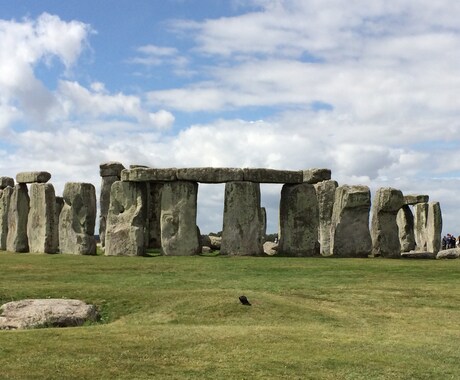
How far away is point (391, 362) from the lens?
41.3 feet

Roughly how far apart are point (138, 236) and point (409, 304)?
1440 cm

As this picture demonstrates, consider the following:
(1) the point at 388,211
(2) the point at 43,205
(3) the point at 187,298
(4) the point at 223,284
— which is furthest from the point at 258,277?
(2) the point at 43,205

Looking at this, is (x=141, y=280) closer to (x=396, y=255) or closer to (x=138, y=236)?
(x=138, y=236)

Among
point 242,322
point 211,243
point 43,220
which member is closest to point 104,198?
point 211,243

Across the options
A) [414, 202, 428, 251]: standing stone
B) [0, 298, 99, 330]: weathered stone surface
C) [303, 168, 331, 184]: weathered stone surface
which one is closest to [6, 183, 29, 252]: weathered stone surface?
[303, 168, 331, 184]: weathered stone surface

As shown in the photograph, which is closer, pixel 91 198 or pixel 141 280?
pixel 141 280

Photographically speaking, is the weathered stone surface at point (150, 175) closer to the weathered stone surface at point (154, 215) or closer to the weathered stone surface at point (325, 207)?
the weathered stone surface at point (154, 215)

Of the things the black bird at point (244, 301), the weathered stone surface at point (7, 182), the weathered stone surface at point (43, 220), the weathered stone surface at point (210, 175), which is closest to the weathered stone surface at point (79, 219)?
the weathered stone surface at point (43, 220)

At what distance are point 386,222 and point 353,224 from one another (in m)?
1.52

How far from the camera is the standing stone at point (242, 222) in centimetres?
2980

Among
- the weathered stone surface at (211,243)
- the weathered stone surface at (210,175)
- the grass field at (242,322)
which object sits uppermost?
the weathered stone surface at (210,175)

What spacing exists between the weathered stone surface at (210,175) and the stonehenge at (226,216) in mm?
39

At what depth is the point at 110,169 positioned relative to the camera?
3956 centimetres

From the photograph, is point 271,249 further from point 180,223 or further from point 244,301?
point 244,301
